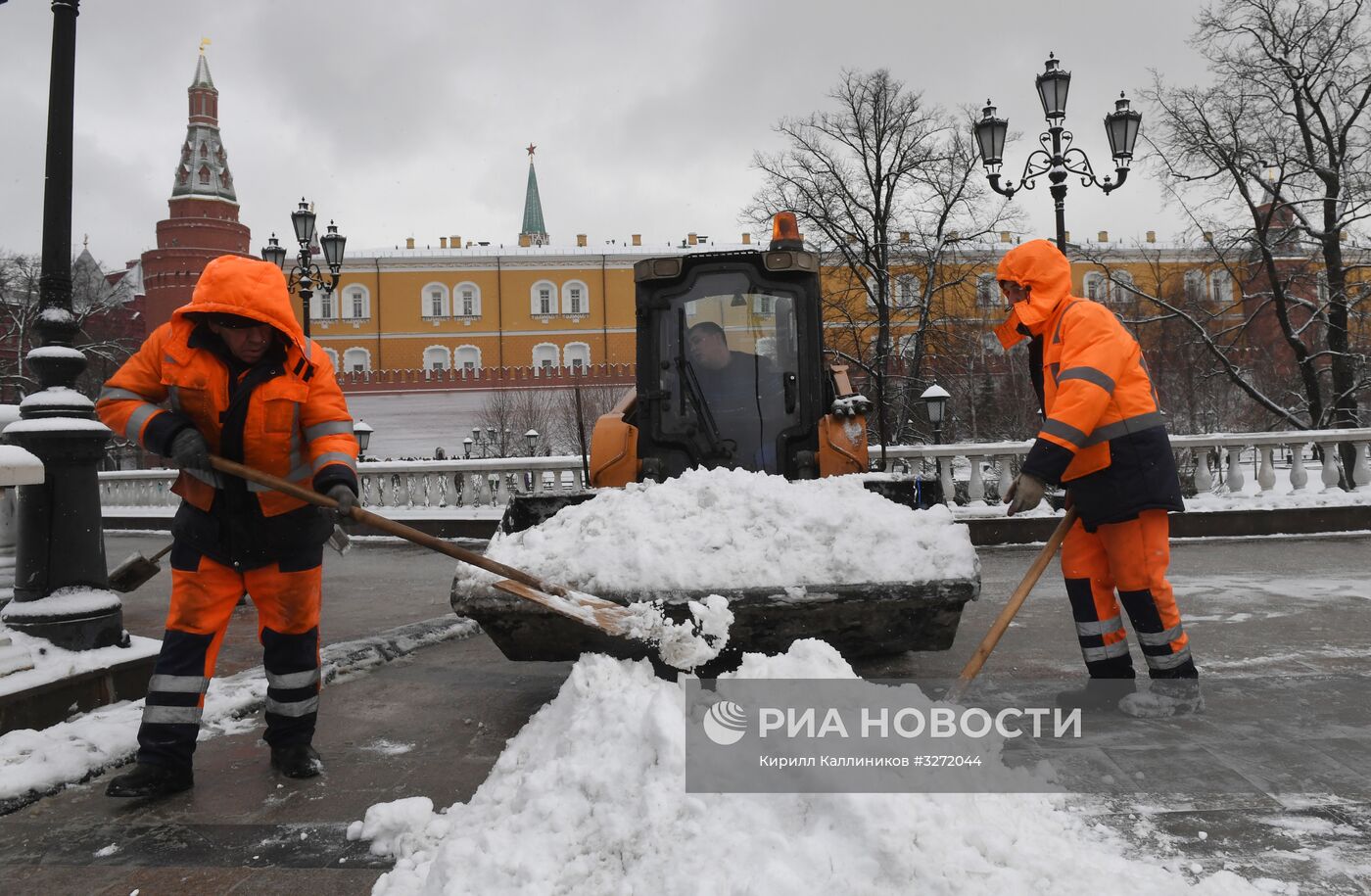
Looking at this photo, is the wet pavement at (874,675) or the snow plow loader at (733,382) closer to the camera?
the wet pavement at (874,675)

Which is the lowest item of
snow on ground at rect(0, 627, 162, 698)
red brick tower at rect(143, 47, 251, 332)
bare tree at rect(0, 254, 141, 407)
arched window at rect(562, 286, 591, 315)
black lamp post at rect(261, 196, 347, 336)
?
snow on ground at rect(0, 627, 162, 698)

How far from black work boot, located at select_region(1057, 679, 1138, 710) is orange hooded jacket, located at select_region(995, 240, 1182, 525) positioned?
69 cm

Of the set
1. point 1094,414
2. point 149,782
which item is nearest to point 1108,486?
point 1094,414

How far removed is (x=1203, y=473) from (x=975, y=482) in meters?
2.89

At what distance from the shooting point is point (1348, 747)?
9.75 ft

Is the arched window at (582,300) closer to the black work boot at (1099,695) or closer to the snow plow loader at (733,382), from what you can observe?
the snow plow loader at (733,382)

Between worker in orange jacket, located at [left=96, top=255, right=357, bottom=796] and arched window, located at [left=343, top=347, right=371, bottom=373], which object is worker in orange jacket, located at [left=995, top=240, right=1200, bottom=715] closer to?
worker in orange jacket, located at [left=96, top=255, right=357, bottom=796]

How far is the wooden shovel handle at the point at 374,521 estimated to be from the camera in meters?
2.90

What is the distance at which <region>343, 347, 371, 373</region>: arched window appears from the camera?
5912 cm

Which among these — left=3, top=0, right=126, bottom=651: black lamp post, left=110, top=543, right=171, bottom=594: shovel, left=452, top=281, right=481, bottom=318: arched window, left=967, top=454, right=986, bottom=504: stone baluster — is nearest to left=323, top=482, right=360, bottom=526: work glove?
left=3, top=0, right=126, bottom=651: black lamp post

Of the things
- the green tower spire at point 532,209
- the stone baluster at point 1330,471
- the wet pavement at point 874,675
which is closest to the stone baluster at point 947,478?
the stone baluster at point 1330,471

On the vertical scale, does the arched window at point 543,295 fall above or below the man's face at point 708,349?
above

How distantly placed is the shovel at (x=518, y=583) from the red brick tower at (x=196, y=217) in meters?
58.5

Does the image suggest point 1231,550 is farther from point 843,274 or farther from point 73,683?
point 843,274
